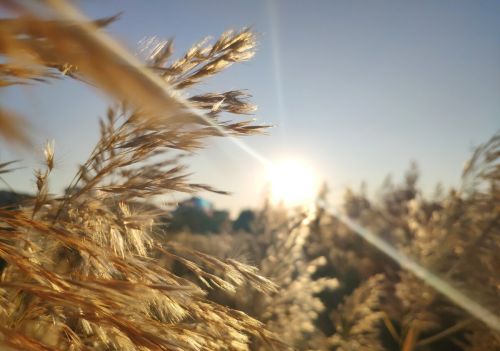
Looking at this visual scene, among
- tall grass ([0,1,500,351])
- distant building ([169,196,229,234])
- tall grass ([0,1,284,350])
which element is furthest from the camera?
distant building ([169,196,229,234])

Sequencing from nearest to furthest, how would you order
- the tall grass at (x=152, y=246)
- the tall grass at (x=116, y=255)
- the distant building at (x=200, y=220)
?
the tall grass at (x=152, y=246) → the tall grass at (x=116, y=255) → the distant building at (x=200, y=220)

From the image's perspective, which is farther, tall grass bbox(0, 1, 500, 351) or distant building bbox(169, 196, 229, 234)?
distant building bbox(169, 196, 229, 234)

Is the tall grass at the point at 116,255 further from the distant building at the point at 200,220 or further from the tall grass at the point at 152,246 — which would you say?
the distant building at the point at 200,220

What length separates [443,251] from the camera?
2.34 m

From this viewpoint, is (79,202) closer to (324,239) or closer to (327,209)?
(324,239)

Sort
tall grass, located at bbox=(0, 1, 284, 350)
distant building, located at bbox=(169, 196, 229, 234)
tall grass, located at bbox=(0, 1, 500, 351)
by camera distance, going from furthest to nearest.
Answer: distant building, located at bbox=(169, 196, 229, 234)
tall grass, located at bbox=(0, 1, 284, 350)
tall grass, located at bbox=(0, 1, 500, 351)

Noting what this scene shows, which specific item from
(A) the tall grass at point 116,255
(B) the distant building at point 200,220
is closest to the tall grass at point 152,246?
(A) the tall grass at point 116,255

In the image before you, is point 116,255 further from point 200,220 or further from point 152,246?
point 200,220

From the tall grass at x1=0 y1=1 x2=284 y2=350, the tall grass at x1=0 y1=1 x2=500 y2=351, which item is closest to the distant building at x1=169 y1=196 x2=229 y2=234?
the tall grass at x1=0 y1=1 x2=500 y2=351

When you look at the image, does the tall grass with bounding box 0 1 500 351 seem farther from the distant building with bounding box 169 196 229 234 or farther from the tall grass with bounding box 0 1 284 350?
the distant building with bounding box 169 196 229 234

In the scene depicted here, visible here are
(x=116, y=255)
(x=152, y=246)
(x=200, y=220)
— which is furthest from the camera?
(x=200, y=220)

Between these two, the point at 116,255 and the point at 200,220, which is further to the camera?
the point at 200,220

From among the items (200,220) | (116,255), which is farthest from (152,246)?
(200,220)

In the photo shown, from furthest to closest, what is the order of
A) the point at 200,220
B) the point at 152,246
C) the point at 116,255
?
the point at 200,220 < the point at 152,246 < the point at 116,255
